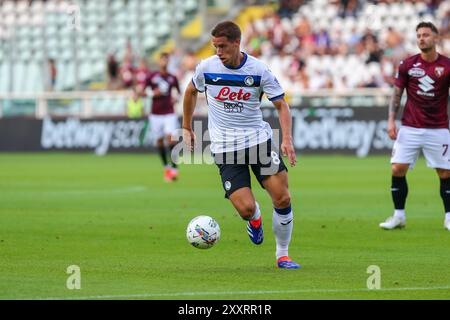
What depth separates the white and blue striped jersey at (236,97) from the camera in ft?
34.2

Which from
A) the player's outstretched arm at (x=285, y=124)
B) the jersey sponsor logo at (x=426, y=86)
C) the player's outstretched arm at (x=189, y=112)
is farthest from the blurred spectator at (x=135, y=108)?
the player's outstretched arm at (x=285, y=124)

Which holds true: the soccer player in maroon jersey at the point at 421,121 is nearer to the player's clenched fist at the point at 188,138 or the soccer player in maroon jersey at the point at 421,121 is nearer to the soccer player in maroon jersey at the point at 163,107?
the player's clenched fist at the point at 188,138

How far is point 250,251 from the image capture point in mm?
11680

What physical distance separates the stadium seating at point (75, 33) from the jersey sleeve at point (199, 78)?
2757 centimetres

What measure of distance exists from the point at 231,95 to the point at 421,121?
13.9 feet

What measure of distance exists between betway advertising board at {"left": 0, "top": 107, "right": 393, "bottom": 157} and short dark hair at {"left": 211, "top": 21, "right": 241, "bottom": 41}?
20.1m

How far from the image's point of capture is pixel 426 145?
13961 mm

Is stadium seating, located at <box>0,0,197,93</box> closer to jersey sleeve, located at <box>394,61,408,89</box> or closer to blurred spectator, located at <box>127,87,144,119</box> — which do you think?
blurred spectator, located at <box>127,87,144,119</box>

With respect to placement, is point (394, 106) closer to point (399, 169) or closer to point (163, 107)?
point (399, 169)

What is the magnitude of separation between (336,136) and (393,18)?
5.87m

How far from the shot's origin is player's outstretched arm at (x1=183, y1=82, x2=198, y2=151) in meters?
10.7

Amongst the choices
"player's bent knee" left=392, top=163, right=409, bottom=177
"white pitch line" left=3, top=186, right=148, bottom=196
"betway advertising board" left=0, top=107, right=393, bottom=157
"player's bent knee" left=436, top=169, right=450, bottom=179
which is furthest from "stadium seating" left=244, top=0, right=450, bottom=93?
"player's bent knee" left=392, top=163, right=409, bottom=177
